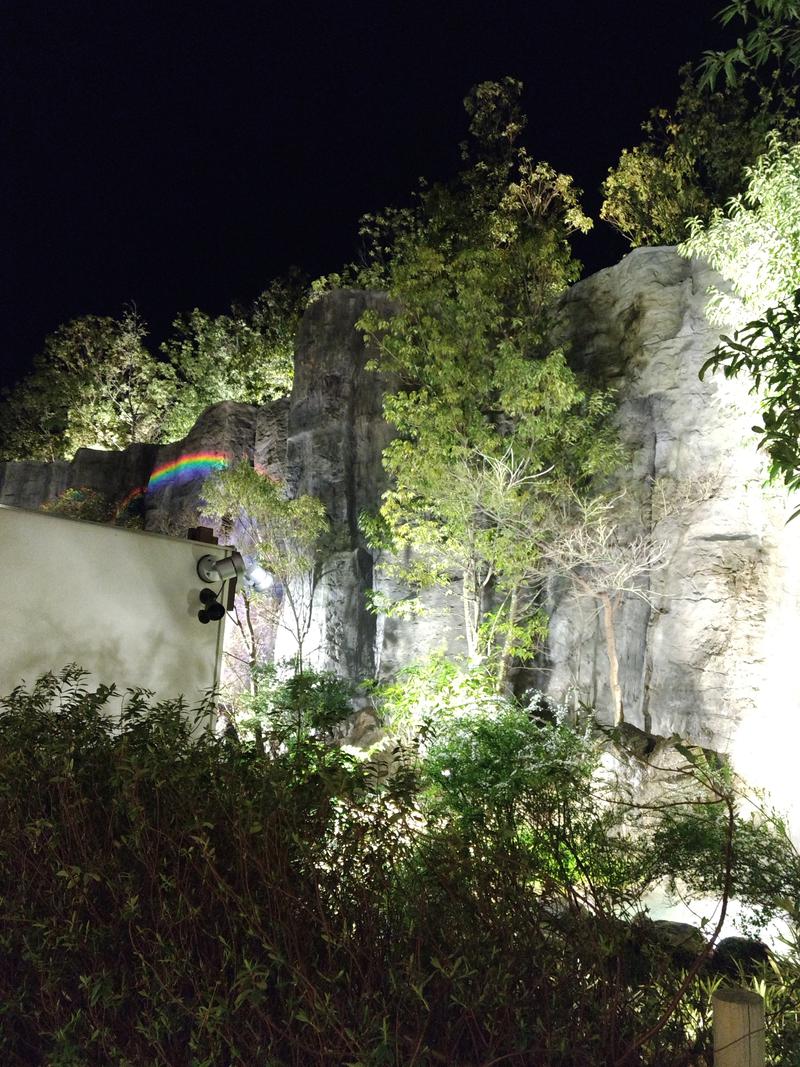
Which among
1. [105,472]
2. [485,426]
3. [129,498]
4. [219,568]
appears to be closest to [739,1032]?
[219,568]

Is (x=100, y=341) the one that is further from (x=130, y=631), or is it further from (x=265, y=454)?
(x=130, y=631)

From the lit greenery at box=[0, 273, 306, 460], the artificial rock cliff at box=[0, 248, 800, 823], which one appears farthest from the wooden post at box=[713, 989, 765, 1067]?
the lit greenery at box=[0, 273, 306, 460]

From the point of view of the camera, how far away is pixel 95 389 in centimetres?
2073

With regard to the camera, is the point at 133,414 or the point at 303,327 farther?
the point at 133,414

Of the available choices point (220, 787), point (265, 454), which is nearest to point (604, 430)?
point (265, 454)

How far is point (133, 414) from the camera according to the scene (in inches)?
805

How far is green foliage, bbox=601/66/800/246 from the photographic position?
494 inches

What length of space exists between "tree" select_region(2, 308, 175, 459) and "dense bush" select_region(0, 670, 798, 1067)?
1850cm

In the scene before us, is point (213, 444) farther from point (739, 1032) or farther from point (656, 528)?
point (739, 1032)

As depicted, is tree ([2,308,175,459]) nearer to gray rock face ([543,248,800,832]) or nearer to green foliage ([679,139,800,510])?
gray rock face ([543,248,800,832])

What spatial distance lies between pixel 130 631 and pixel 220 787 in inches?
168

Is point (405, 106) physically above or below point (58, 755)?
above

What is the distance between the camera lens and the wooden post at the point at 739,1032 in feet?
6.04

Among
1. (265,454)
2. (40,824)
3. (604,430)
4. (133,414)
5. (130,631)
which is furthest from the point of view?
(133,414)
